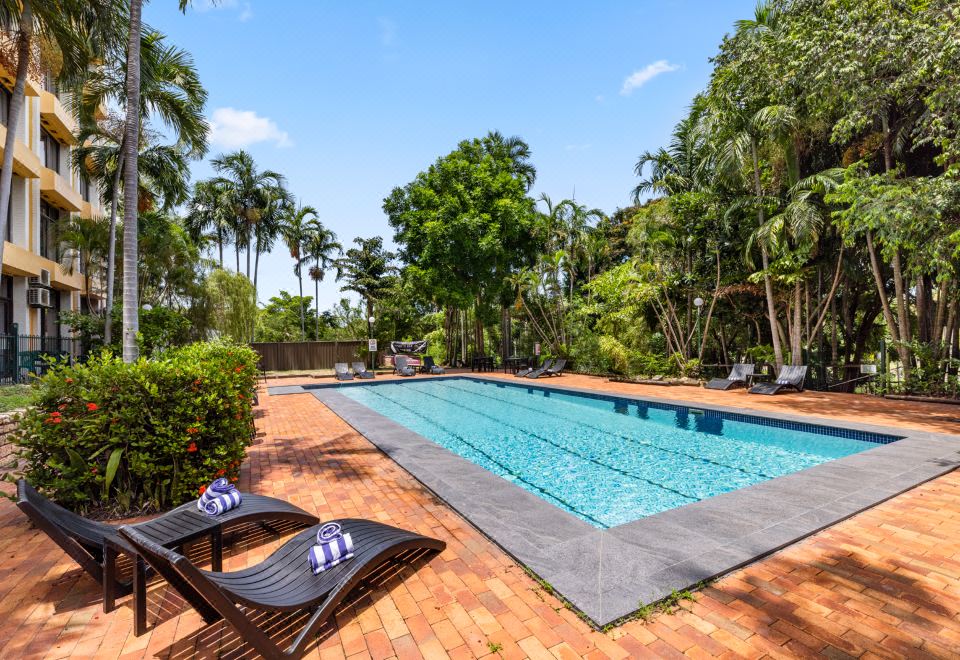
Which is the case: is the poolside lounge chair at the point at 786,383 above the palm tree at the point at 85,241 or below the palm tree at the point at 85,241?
below

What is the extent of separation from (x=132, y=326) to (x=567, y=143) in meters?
15.2

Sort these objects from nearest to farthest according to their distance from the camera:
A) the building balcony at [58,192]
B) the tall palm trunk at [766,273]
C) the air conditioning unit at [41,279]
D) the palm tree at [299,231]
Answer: the tall palm trunk at [766,273], the air conditioning unit at [41,279], the building balcony at [58,192], the palm tree at [299,231]

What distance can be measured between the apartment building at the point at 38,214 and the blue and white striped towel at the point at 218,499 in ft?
51.9

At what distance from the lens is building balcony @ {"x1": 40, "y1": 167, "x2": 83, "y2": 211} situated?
53.4 ft

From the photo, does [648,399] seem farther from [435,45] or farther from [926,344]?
[435,45]

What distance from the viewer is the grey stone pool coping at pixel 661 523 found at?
271cm

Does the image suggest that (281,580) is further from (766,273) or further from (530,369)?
(530,369)

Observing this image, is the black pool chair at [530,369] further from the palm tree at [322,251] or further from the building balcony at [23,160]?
the building balcony at [23,160]

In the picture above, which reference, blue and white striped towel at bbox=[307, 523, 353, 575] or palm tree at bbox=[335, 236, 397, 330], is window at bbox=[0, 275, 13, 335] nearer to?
palm tree at bbox=[335, 236, 397, 330]

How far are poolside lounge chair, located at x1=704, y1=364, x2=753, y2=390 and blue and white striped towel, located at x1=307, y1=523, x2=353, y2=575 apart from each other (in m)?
12.8

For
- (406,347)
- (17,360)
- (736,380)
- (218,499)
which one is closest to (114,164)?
(17,360)

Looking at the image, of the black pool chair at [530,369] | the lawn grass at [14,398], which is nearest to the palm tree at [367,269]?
the black pool chair at [530,369]

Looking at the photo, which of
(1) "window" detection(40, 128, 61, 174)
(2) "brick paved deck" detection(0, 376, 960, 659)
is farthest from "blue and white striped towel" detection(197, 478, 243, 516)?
(1) "window" detection(40, 128, 61, 174)

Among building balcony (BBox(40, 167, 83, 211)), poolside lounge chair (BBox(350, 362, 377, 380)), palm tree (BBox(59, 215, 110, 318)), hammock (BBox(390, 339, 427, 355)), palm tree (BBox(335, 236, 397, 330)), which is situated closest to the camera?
palm tree (BBox(59, 215, 110, 318))
